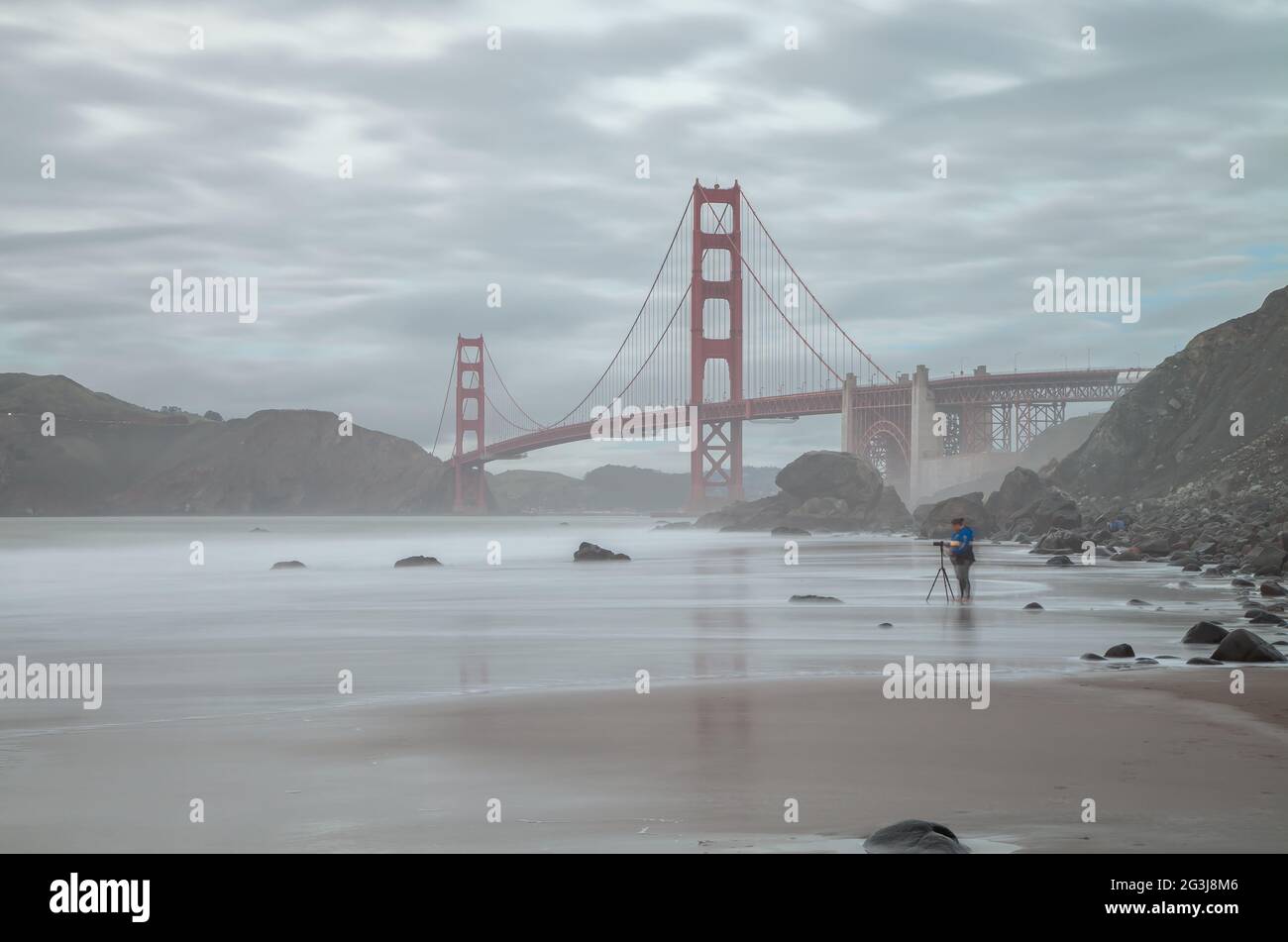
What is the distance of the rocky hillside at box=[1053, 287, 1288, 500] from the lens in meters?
40.3

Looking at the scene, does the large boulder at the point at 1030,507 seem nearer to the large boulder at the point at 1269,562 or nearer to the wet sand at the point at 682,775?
the large boulder at the point at 1269,562

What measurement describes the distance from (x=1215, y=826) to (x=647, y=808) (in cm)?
200

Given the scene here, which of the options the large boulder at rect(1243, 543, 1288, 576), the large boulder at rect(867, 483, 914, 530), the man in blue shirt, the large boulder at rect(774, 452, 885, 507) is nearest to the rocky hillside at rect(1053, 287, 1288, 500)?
the large boulder at rect(867, 483, 914, 530)

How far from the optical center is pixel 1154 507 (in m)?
38.4

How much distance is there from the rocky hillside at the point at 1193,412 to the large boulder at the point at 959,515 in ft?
18.0

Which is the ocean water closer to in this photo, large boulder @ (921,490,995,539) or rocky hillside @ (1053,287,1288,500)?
large boulder @ (921,490,995,539)

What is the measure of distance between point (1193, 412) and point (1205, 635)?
3796cm

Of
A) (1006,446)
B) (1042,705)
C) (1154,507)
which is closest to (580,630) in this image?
(1042,705)

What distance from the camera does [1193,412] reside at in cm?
4534

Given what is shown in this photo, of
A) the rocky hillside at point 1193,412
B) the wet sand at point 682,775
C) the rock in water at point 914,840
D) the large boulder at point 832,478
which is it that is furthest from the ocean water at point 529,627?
the large boulder at point 832,478

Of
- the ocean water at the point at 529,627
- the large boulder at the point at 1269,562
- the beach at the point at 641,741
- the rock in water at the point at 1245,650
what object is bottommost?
the ocean water at the point at 529,627

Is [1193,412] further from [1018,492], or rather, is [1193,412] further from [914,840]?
[914,840]

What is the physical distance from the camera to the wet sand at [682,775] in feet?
14.6
